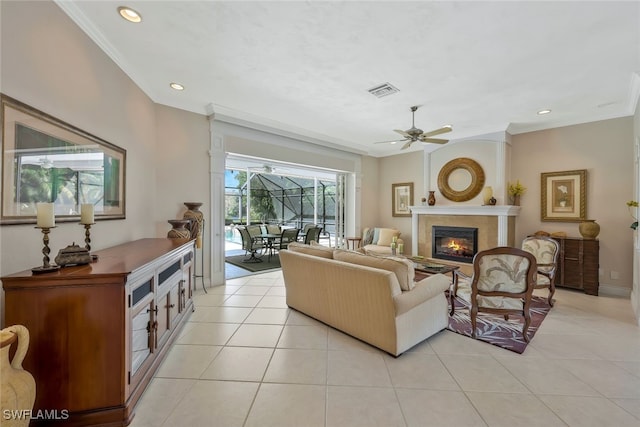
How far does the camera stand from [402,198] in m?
6.90

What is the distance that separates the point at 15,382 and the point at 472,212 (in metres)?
6.14

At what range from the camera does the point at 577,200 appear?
177 inches

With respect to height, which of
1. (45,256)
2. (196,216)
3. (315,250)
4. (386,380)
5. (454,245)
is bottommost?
(386,380)

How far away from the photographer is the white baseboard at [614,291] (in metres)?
4.09

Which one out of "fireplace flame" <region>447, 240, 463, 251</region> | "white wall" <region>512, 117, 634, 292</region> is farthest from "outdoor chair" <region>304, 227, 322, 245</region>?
Answer: "white wall" <region>512, 117, 634, 292</region>

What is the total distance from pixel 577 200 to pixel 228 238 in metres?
10.3

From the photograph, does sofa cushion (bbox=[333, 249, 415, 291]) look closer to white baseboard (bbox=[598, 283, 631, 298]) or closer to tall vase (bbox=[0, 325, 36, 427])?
tall vase (bbox=[0, 325, 36, 427])

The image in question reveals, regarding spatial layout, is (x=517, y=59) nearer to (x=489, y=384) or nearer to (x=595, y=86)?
(x=595, y=86)

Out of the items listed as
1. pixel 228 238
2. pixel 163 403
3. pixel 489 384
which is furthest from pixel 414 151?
pixel 228 238

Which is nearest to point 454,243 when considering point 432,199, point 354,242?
point 432,199

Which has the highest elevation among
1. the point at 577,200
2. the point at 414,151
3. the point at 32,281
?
the point at 414,151

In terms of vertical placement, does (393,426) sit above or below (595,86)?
below

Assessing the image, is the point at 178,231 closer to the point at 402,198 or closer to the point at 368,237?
the point at 368,237

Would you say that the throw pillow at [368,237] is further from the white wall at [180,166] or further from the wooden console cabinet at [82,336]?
the wooden console cabinet at [82,336]
